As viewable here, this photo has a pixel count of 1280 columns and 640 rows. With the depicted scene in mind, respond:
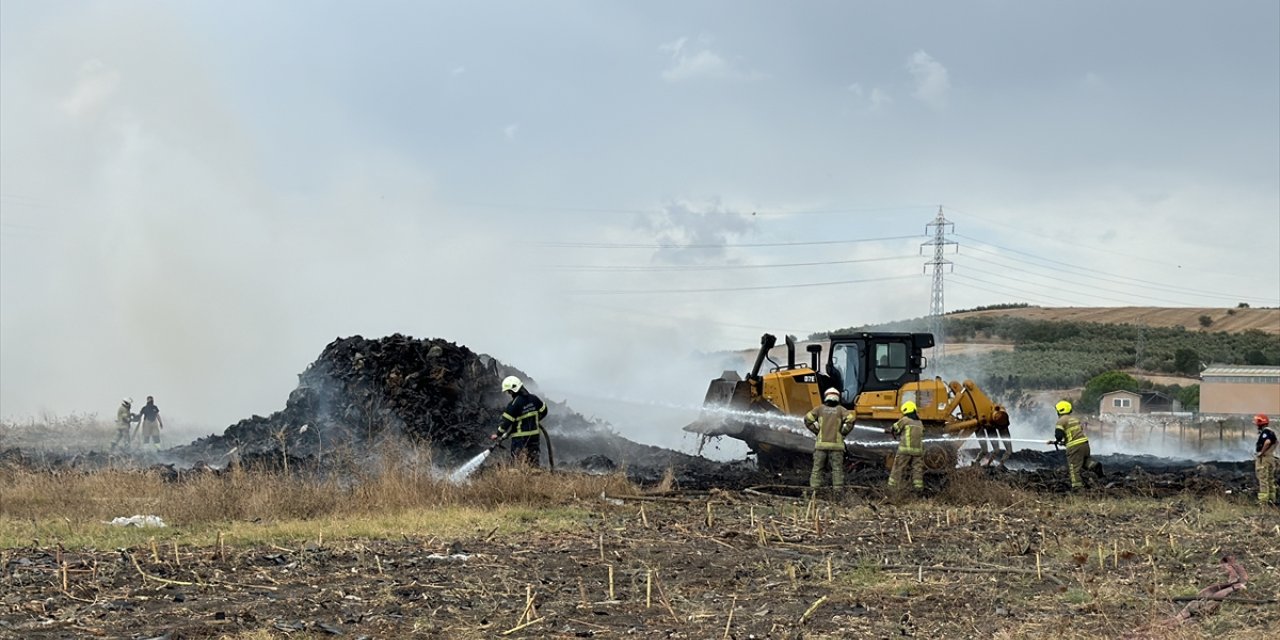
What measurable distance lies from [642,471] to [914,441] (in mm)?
5655

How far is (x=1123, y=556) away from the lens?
35.6 ft

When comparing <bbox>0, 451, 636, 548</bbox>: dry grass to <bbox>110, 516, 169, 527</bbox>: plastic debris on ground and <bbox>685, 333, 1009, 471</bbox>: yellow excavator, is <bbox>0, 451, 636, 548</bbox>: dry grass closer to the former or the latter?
<bbox>110, 516, 169, 527</bbox>: plastic debris on ground

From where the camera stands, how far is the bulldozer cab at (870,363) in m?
20.4

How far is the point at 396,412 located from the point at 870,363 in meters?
7.59

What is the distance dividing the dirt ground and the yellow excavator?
5.93m

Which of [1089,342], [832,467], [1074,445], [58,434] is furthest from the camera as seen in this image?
[1089,342]

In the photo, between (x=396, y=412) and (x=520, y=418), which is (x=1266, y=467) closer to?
(x=520, y=418)

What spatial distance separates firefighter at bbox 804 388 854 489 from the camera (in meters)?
16.9

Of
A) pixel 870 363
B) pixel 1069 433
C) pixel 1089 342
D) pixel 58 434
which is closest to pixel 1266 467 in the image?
pixel 1069 433

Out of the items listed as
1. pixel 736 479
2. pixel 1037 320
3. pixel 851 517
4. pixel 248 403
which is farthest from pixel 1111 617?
pixel 1037 320

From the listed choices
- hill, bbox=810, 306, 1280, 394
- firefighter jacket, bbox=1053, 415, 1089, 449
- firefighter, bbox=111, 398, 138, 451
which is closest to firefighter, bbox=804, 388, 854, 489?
firefighter jacket, bbox=1053, 415, 1089, 449

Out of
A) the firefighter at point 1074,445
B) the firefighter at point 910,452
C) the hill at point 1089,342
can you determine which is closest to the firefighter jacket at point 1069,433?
the firefighter at point 1074,445

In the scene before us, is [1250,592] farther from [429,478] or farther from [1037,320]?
[1037,320]

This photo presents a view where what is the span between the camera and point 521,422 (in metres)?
16.8
